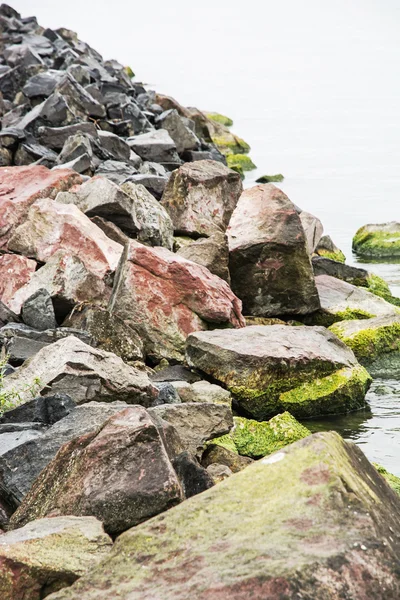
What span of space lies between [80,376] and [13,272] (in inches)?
142

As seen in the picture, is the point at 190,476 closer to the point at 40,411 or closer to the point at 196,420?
the point at 40,411

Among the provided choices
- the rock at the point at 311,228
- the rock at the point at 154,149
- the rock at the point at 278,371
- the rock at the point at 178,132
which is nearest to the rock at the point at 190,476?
the rock at the point at 278,371

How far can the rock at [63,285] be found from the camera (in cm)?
952

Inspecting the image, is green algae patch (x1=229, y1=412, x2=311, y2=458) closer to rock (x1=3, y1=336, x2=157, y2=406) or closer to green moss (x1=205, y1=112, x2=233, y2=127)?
rock (x1=3, y1=336, x2=157, y2=406)

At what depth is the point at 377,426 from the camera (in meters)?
9.11

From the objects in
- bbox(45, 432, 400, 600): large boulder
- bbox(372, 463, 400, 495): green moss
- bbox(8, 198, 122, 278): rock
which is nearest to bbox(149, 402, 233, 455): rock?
bbox(372, 463, 400, 495): green moss

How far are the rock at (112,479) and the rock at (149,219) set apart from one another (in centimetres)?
684

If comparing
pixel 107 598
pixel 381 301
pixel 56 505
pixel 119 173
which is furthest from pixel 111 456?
pixel 119 173

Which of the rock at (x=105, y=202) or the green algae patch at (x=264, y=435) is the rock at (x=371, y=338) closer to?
the rock at (x=105, y=202)

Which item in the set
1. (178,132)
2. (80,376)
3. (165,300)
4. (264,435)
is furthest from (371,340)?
(178,132)

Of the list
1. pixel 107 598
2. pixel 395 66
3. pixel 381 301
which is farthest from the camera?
pixel 395 66

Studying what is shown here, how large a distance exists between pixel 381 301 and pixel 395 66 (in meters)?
62.6

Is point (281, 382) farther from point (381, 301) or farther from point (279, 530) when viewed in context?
point (279, 530)

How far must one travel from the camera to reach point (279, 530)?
3.43 meters
